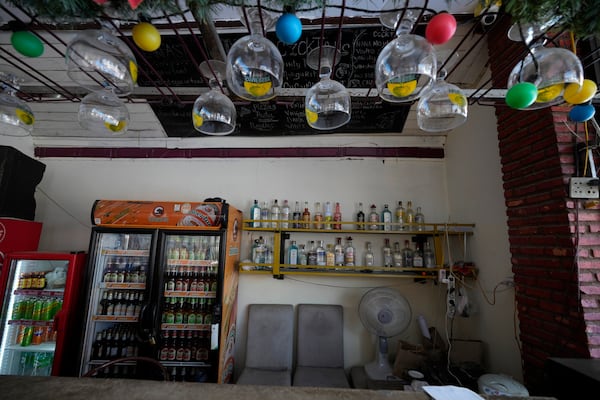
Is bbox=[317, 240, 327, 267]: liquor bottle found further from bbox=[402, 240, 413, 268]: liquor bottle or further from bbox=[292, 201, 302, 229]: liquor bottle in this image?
bbox=[402, 240, 413, 268]: liquor bottle

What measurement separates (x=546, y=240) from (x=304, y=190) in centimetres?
230

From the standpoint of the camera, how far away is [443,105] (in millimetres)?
1079

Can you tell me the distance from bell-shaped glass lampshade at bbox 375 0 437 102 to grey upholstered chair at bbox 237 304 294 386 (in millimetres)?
2657

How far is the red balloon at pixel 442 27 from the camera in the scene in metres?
0.81

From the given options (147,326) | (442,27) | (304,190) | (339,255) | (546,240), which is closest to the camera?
(442,27)

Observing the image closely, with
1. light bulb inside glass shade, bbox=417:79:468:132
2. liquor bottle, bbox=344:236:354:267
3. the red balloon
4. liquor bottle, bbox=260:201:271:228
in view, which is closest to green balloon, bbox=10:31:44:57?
the red balloon

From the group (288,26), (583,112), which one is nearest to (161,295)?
(288,26)

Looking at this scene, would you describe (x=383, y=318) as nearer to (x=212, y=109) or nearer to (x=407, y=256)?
(x=407, y=256)

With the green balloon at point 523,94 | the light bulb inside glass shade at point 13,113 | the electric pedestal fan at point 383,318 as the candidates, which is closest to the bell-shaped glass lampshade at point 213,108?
the light bulb inside glass shade at point 13,113

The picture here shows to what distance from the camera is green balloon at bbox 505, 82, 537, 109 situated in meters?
0.90

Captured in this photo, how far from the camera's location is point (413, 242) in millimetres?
3029

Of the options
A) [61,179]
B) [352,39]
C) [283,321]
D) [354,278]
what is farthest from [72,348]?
[352,39]

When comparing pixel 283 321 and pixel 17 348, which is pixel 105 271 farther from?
pixel 283 321

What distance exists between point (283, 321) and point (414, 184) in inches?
90.8
